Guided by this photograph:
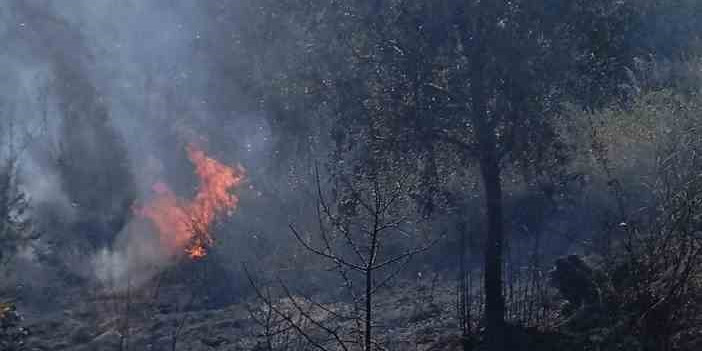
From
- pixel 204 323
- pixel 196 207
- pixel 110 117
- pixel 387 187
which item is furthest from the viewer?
pixel 110 117

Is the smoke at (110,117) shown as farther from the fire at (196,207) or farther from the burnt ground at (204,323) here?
the burnt ground at (204,323)

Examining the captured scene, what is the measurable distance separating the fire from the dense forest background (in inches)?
5.8

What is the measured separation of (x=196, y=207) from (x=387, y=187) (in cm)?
1222

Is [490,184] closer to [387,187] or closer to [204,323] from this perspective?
[387,187]

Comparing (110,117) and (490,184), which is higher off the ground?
(110,117)

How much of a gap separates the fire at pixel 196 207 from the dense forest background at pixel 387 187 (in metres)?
0.15

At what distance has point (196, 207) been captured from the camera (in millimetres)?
17734

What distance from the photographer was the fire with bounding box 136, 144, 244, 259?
52.5 feet

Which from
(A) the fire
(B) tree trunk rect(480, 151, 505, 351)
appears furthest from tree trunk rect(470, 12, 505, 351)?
(A) the fire

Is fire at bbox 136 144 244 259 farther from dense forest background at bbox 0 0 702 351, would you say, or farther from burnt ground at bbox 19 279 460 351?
burnt ground at bbox 19 279 460 351

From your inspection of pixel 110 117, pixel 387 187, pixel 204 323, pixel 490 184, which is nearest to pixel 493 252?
pixel 490 184

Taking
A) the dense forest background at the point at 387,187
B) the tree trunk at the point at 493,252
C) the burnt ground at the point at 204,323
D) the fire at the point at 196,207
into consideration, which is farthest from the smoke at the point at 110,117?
the tree trunk at the point at 493,252

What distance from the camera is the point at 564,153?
10008mm

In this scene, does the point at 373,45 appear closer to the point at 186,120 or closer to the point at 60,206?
the point at 60,206
